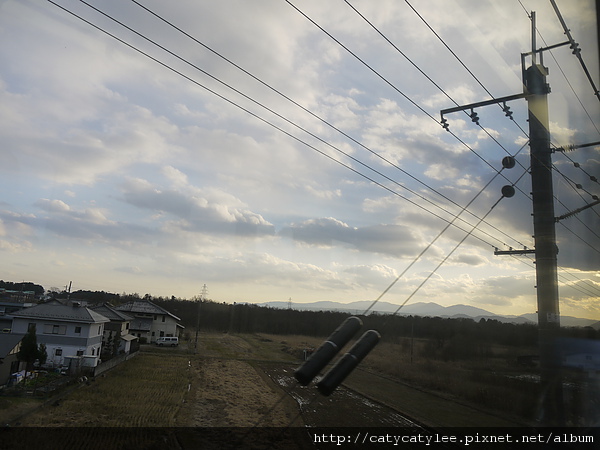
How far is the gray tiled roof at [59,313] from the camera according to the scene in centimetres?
1481

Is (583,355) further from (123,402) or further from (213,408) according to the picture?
(123,402)

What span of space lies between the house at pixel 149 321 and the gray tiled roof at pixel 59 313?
8314 millimetres

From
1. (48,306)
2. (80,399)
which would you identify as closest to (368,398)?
(80,399)

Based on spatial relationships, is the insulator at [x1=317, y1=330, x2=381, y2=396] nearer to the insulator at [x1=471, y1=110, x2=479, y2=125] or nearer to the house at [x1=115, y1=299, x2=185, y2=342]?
the insulator at [x1=471, y1=110, x2=479, y2=125]

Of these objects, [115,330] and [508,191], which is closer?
[508,191]

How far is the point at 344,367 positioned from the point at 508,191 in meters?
4.96

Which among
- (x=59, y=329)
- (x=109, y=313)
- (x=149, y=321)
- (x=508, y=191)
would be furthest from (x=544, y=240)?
(x=149, y=321)

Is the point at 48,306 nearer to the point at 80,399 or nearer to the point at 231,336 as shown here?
the point at 80,399

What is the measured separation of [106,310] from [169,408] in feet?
42.0

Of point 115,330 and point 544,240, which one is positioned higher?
point 544,240

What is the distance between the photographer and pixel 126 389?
36.1ft

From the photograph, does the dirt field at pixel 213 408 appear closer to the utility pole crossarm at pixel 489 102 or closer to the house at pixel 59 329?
the house at pixel 59 329

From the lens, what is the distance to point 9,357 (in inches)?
425

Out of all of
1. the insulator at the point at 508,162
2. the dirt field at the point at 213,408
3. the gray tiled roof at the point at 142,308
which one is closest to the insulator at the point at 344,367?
the dirt field at the point at 213,408
